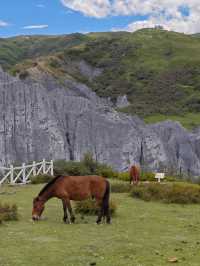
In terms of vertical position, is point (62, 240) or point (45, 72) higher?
point (45, 72)

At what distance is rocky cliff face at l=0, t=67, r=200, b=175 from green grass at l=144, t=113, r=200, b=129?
2412 centimetres

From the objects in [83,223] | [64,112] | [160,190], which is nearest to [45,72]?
[64,112]

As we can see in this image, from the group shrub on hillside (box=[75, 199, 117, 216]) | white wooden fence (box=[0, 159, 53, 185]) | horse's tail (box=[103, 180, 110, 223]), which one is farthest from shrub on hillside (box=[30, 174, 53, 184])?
horse's tail (box=[103, 180, 110, 223])

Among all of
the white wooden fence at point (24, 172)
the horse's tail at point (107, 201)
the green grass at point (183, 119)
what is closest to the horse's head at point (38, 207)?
the horse's tail at point (107, 201)

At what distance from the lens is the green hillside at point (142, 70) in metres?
111

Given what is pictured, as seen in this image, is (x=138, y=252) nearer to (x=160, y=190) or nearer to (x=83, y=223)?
(x=83, y=223)

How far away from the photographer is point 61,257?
35.1ft

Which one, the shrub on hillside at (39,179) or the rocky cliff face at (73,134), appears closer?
the shrub on hillside at (39,179)

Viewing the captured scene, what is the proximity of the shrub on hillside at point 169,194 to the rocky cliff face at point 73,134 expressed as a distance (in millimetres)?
32743

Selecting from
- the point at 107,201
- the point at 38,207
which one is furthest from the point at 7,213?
the point at 107,201

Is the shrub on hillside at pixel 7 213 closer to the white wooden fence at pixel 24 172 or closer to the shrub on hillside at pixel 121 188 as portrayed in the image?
the shrub on hillside at pixel 121 188

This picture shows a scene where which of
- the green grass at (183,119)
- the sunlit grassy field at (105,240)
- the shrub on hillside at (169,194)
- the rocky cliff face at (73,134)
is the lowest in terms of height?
the sunlit grassy field at (105,240)

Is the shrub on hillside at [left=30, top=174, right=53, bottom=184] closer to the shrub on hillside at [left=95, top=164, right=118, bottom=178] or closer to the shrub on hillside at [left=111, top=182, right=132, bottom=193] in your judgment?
the shrub on hillside at [left=95, top=164, right=118, bottom=178]

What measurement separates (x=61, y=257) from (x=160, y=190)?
40.1 feet
